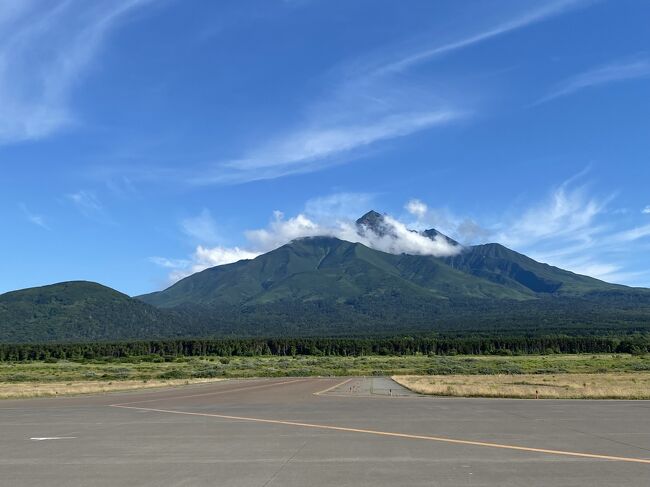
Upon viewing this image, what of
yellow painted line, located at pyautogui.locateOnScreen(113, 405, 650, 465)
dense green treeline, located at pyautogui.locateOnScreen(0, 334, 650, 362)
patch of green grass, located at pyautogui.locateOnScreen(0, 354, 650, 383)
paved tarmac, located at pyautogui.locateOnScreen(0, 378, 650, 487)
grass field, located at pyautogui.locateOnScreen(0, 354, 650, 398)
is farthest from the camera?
dense green treeline, located at pyautogui.locateOnScreen(0, 334, 650, 362)

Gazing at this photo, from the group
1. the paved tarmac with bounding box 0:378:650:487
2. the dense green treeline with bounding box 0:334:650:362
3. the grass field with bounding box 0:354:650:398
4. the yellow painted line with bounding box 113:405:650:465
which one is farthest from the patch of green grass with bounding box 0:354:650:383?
the dense green treeline with bounding box 0:334:650:362

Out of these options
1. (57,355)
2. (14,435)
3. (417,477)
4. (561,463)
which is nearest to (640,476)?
(561,463)

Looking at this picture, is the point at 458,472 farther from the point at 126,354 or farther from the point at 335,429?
the point at 126,354

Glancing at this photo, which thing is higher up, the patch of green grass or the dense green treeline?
the dense green treeline

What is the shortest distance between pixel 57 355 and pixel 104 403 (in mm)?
117226

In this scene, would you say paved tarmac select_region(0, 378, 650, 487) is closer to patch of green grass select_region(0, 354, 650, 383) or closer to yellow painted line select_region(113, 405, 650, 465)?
yellow painted line select_region(113, 405, 650, 465)

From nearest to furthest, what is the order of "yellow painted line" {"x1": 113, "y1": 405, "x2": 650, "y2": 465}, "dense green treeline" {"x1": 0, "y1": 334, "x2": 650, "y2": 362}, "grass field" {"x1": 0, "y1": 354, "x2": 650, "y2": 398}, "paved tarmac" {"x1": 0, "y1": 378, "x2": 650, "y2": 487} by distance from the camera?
"paved tarmac" {"x1": 0, "y1": 378, "x2": 650, "y2": 487}, "yellow painted line" {"x1": 113, "y1": 405, "x2": 650, "y2": 465}, "grass field" {"x1": 0, "y1": 354, "x2": 650, "y2": 398}, "dense green treeline" {"x1": 0, "y1": 334, "x2": 650, "y2": 362}

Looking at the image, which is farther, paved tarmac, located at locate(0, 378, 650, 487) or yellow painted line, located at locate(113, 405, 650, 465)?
yellow painted line, located at locate(113, 405, 650, 465)

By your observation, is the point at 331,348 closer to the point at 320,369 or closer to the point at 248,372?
the point at 320,369

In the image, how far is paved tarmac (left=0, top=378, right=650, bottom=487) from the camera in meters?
11.2

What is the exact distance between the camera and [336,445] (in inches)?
587

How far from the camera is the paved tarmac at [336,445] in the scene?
11.2 m

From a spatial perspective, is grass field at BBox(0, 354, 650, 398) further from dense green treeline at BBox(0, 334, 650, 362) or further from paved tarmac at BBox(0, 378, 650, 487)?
dense green treeline at BBox(0, 334, 650, 362)

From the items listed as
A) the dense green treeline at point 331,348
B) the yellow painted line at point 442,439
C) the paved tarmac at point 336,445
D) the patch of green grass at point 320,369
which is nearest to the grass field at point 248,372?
the patch of green grass at point 320,369
